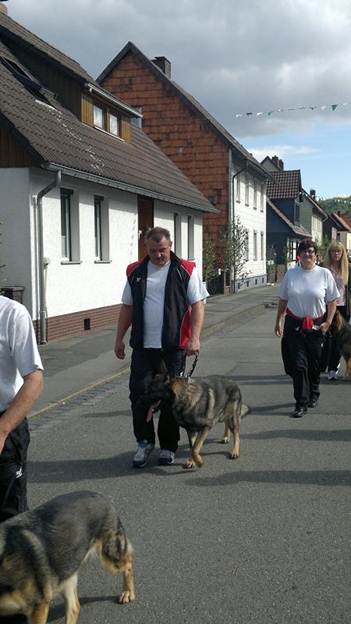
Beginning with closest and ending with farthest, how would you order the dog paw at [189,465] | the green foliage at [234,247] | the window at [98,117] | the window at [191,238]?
the dog paw at [189,465], the window at [98,117], the window at [191,238], the green foliage at [234,247]

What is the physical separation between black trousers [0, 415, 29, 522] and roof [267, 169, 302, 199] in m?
48.1

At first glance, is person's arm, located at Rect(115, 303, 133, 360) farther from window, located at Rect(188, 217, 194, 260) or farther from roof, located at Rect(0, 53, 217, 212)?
window, located at Rect(188, 217, 194, 260)

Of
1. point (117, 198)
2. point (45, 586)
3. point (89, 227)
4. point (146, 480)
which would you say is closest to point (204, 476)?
point (146, 480)

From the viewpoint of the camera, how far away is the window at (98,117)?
60.5 feet

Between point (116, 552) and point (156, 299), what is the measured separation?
2.59m

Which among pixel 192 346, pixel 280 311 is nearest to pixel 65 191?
pixel 280 311

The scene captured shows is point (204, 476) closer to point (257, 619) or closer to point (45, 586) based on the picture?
point (257, 619)

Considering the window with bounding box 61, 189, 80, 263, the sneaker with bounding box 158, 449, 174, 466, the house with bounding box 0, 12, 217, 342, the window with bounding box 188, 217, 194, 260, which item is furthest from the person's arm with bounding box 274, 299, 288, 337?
the window with bounding box 188, 217, 194, 260

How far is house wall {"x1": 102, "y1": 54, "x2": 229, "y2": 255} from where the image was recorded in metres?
29.4

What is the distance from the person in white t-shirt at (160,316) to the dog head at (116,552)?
2.14 metres

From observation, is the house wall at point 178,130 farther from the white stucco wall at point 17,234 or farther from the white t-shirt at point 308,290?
the white t-shirt at point 308,290

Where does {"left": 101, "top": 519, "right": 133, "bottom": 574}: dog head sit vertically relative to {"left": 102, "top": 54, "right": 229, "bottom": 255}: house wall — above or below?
below

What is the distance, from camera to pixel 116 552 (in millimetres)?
3377

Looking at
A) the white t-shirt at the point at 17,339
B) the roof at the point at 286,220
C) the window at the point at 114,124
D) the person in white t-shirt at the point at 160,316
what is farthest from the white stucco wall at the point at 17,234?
the roof at the point at 286,220
